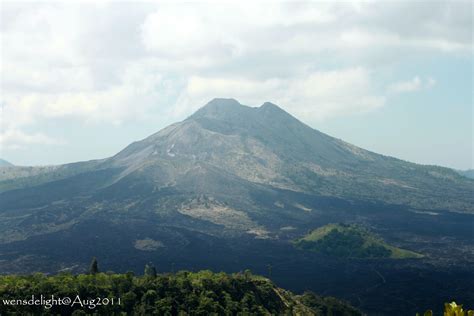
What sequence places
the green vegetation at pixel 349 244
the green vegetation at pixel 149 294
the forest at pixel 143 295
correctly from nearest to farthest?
the forest at pixel 143 295 → the green vegetation at pixel 149 294 → the green vegetation at pixel 349 244

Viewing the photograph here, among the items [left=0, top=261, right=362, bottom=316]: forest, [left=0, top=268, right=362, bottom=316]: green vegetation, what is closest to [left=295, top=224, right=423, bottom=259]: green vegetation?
[left=0, top=261, right=362, bottom=316]: forest

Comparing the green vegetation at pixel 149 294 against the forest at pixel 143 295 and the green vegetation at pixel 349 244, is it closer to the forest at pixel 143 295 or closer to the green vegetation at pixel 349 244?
the forest at pixel 143 295

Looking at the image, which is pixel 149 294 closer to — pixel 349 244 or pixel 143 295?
pixel 143 295

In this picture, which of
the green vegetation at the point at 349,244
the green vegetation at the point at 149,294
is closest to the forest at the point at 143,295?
the green vegetation at the point at 149,294

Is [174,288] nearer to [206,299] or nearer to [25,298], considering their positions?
[206,299]

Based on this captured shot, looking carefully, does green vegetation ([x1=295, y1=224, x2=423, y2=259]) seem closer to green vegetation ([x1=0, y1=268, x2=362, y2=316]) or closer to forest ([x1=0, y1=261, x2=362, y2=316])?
forest ([x1=0, y1=261, x2=362, y2=316])

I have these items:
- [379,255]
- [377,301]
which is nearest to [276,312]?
[377,301]
